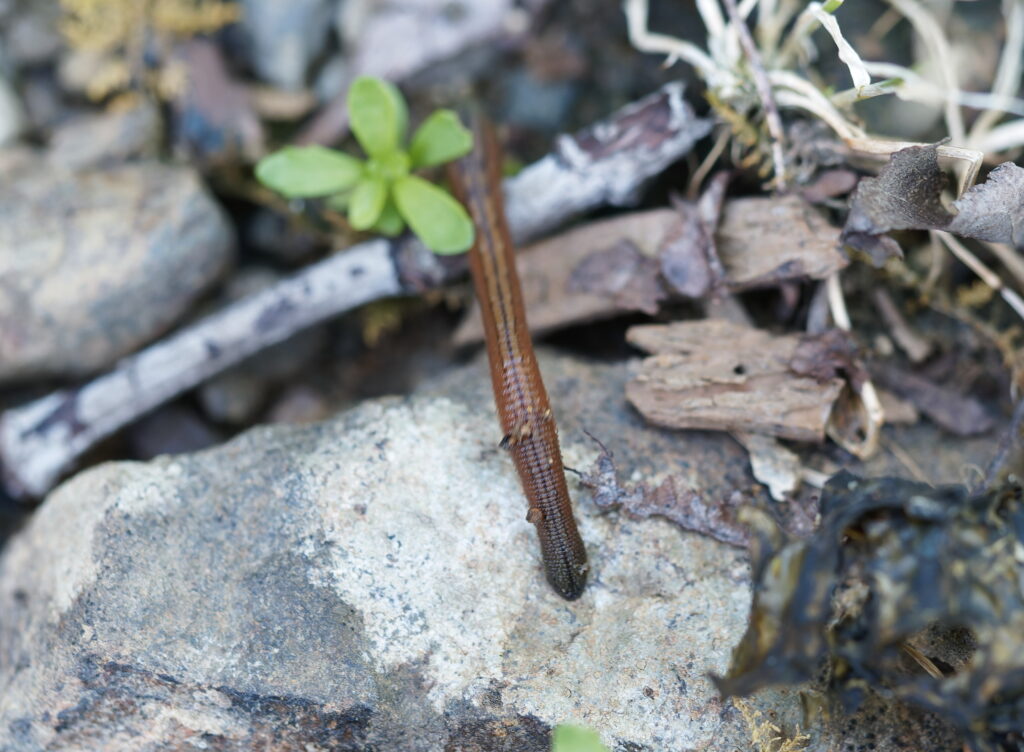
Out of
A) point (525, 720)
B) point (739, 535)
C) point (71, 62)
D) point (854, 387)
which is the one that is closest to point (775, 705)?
point (739, 535)

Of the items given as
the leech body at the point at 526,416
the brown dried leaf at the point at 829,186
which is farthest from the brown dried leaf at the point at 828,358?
the leech body at the point at 526,416

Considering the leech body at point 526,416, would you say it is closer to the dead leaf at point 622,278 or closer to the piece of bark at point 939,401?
the dead leaf at point 622,278

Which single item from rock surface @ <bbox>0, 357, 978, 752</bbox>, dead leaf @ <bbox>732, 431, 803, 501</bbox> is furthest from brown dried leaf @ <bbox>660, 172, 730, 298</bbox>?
rock surface @ <bbox>0, 357, 978, 752</bbox>

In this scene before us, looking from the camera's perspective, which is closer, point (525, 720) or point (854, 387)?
point (525, 720)

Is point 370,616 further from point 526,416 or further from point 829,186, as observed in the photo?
point 829,186

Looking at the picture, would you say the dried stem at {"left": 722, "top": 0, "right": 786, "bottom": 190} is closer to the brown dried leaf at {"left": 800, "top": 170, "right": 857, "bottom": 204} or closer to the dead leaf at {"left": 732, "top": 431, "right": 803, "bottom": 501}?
the brown dried leaf at {"left": 800, "top": 170, "right": 857, "bottom": 204}

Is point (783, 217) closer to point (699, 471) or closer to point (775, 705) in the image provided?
point (699, 471)
